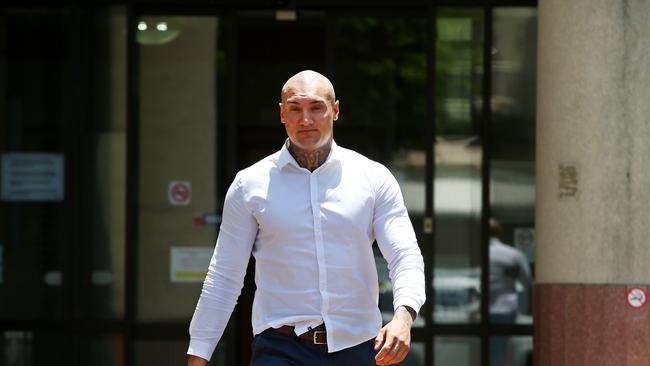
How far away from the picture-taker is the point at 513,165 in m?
11.1

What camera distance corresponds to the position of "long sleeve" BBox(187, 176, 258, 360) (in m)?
5.10

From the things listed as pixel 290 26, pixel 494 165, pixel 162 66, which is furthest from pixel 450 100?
pixel 162 66

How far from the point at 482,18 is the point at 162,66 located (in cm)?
276

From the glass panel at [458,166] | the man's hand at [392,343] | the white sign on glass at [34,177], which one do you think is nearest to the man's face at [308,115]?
the man's hand at [392,343]

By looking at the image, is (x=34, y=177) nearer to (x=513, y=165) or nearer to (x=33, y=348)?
(x=33, y=348)

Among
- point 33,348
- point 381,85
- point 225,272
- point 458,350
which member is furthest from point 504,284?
point 225,272

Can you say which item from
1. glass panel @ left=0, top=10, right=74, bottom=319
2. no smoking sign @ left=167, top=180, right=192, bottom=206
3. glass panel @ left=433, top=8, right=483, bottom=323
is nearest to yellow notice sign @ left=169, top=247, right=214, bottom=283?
no smoking sign @ left=167, top=180, right=192, bottom=206

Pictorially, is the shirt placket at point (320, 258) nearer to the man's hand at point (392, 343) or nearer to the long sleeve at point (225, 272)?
the long sleeve at point (225, 272)

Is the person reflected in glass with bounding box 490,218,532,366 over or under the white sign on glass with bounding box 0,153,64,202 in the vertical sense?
under

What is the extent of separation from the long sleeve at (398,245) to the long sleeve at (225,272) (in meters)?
0.50

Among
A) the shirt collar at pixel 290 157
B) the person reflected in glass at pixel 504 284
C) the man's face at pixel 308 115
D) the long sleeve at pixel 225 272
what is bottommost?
the person reflected in glass at pixel 504 284

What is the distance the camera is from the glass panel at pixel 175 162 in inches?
441

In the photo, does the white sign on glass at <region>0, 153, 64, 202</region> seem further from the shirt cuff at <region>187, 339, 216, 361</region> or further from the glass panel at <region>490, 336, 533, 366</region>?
the shirt cuff at <region>187, 339, 216, 361</region>

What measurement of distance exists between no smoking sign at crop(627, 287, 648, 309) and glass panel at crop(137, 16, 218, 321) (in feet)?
13.1
